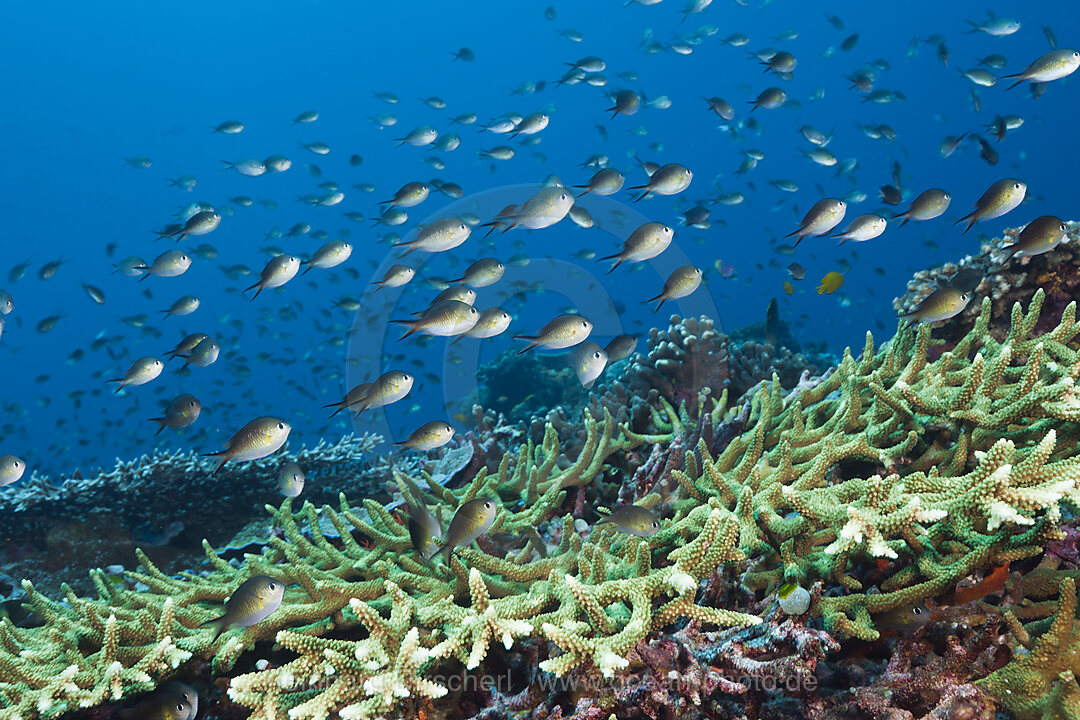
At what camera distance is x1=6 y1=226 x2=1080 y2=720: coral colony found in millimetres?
1910

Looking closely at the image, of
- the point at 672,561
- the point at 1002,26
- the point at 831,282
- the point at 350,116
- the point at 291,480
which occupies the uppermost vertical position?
the point at 1002,26

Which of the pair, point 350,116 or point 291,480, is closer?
point 291,480

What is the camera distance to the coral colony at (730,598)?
1910 millimetres

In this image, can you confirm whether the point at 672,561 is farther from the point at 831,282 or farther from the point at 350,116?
the point at 350,116

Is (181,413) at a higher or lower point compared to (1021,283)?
lower

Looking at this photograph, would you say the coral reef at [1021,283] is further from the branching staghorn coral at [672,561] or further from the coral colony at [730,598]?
the coral colony at [730,598]

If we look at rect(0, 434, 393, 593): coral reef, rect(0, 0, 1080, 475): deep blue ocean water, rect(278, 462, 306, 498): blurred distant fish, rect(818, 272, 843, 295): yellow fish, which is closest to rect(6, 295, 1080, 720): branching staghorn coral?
rect(278, 462, 306, 498): blurred distant fish

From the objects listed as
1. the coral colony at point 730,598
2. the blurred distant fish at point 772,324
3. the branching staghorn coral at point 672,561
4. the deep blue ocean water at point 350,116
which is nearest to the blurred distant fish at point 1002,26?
the blurred distant fish at point 772,324

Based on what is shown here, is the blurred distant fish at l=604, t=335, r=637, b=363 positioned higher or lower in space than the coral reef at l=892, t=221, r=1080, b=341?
lower

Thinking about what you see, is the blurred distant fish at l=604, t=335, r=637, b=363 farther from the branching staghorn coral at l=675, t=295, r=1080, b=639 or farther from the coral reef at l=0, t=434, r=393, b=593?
the coral reef at l=0, t=434, r=393, b=593

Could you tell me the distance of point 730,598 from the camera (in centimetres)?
239

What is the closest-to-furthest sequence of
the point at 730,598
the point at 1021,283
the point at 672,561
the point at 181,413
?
the point at 730,598, the point at 672,561, the point at 1021,283, the point at 181,413

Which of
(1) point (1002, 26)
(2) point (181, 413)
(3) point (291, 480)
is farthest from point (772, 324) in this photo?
(1) point (1002, 26)

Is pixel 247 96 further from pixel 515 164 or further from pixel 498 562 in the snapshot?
pixel 498 562
